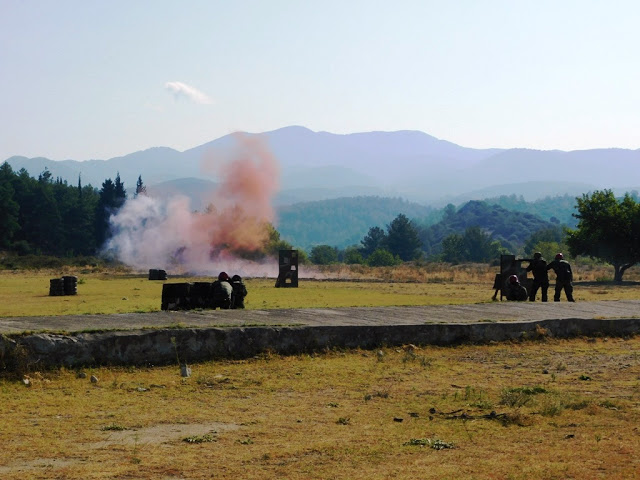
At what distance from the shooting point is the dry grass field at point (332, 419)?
632cm

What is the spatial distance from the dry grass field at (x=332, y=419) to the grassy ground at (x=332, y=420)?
0.02 metres

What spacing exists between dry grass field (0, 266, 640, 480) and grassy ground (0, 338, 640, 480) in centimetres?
2

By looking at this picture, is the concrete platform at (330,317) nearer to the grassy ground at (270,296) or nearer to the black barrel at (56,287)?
the grassy ground at (270,296)

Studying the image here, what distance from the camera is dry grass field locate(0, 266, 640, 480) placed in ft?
20.7

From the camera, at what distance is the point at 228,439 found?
723 cm

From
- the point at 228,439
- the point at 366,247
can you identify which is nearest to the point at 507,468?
the point at 228,439

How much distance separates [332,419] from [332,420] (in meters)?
0.05

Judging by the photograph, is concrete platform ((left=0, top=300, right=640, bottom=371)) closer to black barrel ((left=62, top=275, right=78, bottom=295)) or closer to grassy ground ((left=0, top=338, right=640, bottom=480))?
grassy ground ((left=0, top=338, right=640, bottom=480))

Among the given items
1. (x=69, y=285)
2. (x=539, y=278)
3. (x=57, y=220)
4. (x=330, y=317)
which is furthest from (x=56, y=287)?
(x=57, y=220)

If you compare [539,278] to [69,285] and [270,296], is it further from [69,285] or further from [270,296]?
[69,285]

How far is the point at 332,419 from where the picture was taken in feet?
26.6

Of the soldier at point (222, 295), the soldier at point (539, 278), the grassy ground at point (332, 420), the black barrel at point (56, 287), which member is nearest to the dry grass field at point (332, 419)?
the grassy ground at point (332, 420)

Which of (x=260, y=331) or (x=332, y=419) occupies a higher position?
(x=260, y=331)

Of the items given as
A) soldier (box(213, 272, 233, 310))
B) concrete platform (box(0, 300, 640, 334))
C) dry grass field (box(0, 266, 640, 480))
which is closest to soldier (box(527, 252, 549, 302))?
concrete platform (box(0, 300, 640, 334))
